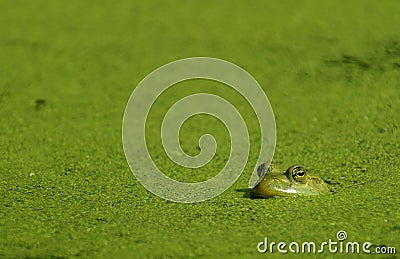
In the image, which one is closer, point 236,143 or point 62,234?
point 62,234

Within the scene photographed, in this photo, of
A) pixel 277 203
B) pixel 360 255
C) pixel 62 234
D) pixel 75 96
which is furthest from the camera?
pixel 75 96

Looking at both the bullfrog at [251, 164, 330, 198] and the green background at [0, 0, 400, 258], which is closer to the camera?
the green background at [0, 0, 400, 258]

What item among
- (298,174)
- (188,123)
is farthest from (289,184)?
(188,123)

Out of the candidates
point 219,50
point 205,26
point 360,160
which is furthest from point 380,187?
point 205,26

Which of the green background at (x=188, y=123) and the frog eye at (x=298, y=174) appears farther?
the frog eye at (x=298, y=174)

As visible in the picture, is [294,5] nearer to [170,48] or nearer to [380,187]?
[170,48]
